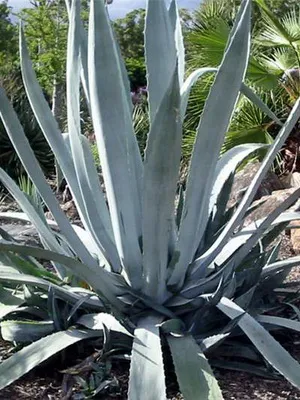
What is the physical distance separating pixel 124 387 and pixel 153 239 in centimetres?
53

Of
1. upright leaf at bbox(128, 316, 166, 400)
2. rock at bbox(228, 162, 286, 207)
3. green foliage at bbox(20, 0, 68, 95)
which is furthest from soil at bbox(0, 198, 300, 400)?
green foliage at bbox(20, 0, 68, 95)

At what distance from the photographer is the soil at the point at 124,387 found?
7.60ft

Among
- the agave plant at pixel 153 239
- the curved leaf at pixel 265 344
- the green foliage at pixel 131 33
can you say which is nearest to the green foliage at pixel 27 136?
the agave plant at pixel 153 239

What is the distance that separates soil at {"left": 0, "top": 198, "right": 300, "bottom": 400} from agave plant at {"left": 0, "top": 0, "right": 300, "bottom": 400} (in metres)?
0.06

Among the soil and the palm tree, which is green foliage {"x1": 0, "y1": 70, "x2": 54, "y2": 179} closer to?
the palm tree

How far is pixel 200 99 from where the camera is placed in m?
8.15

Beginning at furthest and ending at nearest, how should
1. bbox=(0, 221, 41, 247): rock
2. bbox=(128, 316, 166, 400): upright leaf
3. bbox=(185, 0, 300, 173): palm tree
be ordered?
bbox=(185, 0, 300, 173): palm tree
bbox=(0, 221, 41, 247): rock
bbox=(128, 316, 166, 400): upright leaf

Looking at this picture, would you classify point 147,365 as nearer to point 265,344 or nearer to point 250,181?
point 265,344

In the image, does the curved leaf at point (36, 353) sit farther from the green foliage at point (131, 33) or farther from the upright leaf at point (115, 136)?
the green foliage at point (131, 33)

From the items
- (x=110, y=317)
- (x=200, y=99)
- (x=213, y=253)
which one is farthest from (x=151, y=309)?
(x=200, y=99)

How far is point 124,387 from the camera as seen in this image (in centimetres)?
238

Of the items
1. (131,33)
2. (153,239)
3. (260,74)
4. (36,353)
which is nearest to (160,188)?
(153,239)

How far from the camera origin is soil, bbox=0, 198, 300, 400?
2.32 m

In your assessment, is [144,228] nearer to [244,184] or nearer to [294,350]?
[294,350]
